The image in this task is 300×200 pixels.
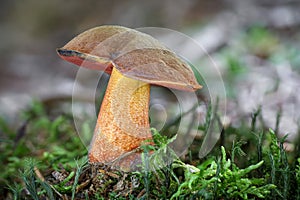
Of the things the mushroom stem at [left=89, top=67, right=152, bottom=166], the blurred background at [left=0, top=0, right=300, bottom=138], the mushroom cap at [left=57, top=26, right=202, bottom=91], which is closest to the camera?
the mushroom cap at [left=57, top=26, right=202, bottom=91]

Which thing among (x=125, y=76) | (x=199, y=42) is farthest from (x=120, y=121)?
(x=199, y=42)

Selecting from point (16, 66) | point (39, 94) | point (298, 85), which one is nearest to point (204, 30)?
point (298, 85)

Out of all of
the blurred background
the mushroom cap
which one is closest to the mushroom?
the mushroom cap

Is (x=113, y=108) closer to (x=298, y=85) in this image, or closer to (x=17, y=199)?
(x=17, y=199)

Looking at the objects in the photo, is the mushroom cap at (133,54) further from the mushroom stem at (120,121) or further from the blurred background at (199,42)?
the blurred background at (199,42)

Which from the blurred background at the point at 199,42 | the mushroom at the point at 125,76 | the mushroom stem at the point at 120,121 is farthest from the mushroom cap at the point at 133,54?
the blurred background at the point at 199,42

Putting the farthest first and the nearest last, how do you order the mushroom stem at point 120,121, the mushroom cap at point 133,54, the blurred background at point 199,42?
the blurred background at point 199,42 → the mushroom stem at point 120,121 → the mushroom cap at point 133,54

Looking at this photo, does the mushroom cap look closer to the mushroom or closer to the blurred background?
the mushroom
